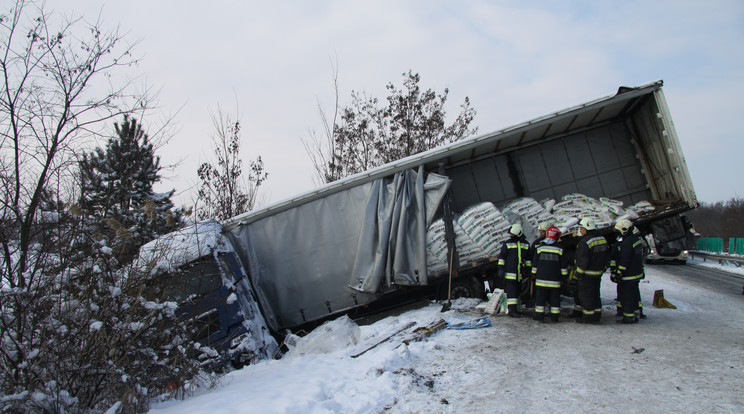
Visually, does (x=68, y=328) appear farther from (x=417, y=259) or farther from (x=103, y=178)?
(x=417, y=259)

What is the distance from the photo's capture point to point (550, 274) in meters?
6.65

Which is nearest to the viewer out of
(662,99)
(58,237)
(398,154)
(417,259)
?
(58,237)

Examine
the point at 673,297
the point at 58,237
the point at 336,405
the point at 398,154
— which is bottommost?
the point at 673,297

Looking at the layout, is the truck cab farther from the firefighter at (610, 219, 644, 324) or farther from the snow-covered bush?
the firefighter at (610, 219, 644, 324)

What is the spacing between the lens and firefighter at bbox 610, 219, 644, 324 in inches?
247

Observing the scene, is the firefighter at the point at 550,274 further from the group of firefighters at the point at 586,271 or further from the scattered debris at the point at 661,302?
the scattered debris at the point at 661,302

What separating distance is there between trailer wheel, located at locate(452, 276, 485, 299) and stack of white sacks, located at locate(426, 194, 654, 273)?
57cm

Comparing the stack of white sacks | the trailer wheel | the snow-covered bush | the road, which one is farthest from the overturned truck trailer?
the snow-covered bush

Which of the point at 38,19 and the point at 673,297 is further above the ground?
the point at 38,19

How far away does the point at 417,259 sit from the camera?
8133mm

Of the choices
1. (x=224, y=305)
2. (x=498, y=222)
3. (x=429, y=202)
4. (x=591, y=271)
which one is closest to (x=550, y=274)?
(x=591, y=271)

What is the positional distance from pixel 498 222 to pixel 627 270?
2.28m

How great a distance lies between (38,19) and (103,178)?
3071 mm

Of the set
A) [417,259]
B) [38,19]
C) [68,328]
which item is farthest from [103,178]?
[417,259]
